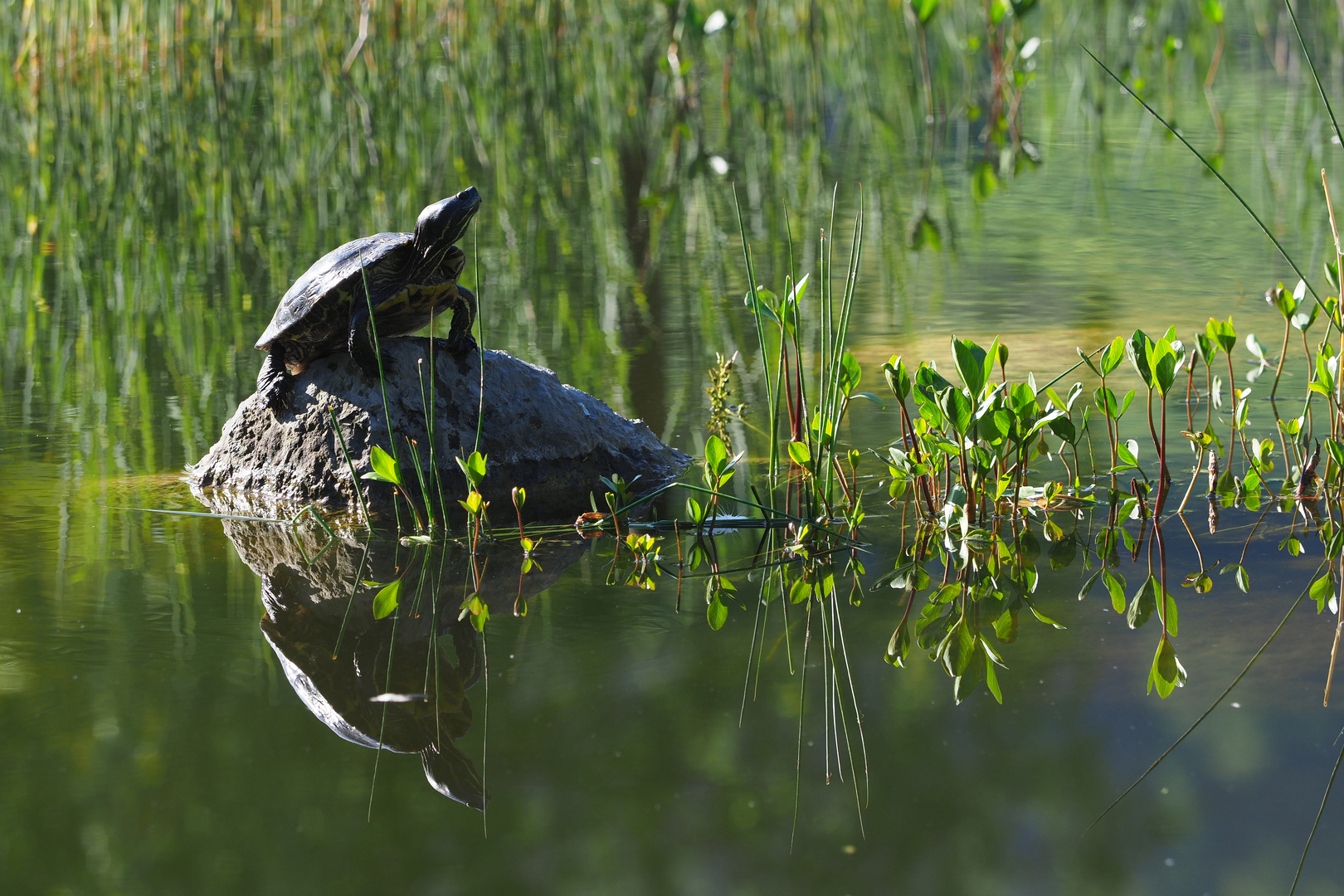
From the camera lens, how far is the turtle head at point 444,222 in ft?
11.1

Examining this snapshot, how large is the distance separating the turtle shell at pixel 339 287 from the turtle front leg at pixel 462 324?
16 centimetres

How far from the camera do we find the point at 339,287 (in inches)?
134

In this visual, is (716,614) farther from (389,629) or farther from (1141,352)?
(1141,352)

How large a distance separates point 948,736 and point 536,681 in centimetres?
70

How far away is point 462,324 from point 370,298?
0.30 meters

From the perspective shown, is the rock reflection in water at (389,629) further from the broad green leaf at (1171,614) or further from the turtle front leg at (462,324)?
the broad green leaf at (1171,614)

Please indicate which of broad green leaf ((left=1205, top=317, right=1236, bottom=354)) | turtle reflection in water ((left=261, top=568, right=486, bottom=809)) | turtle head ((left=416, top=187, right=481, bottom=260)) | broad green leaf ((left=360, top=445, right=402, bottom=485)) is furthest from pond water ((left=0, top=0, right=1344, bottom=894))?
turtle head ((left=416, top=187, right=481, bottom=260))

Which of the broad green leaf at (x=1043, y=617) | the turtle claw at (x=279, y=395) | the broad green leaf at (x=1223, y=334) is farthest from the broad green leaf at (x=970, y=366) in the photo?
the turtle claw at (x=279, y=395)

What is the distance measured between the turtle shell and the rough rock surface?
0.44ft

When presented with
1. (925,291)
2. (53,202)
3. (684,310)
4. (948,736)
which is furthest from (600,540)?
(53,202)

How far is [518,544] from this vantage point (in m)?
3.06

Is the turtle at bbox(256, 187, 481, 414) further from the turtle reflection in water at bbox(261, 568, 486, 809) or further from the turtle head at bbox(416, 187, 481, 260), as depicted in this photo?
the turtle reflection in water at bbox(261, 568, 486, 809)

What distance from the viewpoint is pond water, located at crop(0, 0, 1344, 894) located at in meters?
1.85

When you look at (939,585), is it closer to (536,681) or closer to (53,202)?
(536,681)
